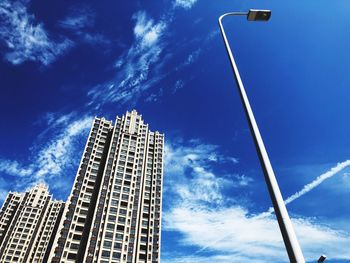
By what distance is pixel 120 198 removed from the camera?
277 ft

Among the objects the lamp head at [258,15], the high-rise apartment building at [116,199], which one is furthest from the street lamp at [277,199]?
the high-rise apartment building at [116,199]

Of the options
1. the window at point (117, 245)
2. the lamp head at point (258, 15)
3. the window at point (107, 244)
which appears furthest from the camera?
the window at point (117, 245)

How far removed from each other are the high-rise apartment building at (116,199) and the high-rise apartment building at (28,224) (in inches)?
1623

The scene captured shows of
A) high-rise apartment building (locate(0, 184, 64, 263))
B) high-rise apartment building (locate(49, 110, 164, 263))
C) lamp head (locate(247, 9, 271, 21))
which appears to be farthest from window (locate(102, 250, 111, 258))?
lamp head (locate(247, 9, 271, 21))

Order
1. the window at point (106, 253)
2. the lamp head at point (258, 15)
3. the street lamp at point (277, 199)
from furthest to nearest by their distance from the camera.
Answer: the window at point (106, 253)
the lamp head at point (258, 15)
the street lamp at point (277, 199)

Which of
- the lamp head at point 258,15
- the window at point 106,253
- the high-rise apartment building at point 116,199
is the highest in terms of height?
the high-rise apartment building at point 116,199

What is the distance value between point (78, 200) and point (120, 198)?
41.7ft

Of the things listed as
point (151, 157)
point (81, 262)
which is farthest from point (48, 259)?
point (151, 157)

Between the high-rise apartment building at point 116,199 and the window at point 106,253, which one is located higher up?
the high-rise apartment building at point 116,199

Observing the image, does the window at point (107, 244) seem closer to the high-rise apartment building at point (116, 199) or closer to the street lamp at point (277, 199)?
the high-rise apartment building at point (116, 199)

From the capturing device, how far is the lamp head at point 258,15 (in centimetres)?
949

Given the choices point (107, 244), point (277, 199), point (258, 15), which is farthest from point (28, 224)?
point (277, 199)

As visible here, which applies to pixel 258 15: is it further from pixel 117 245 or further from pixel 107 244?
pixel 117 245

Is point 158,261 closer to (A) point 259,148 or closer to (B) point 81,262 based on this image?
(B) point 81,262
